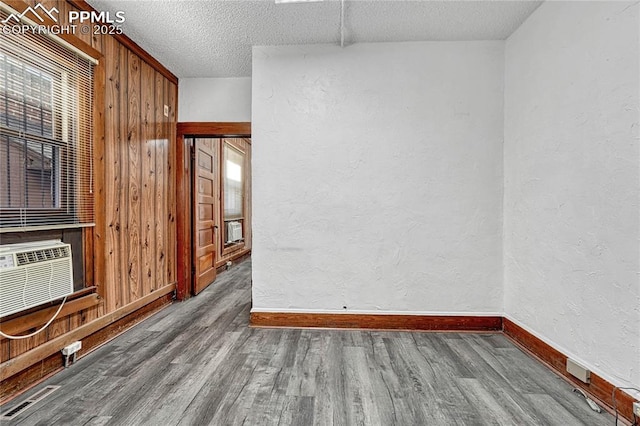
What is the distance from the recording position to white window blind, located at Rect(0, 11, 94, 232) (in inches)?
69.7

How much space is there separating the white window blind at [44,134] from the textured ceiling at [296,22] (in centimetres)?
64

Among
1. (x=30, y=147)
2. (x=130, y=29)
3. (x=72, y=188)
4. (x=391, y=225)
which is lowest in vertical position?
(x=391, y=225)

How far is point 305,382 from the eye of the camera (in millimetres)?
1976

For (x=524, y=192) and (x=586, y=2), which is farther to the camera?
(x=524, y=192)

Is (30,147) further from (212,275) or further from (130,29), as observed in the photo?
(212,275)

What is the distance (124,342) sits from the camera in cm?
256

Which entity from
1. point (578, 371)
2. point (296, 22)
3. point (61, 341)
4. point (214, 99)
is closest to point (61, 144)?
point (61, 341)

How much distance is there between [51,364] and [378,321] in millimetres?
2422

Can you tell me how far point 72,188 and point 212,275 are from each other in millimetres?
2618

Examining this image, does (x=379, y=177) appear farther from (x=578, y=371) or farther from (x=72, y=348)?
(x=72, y=348)

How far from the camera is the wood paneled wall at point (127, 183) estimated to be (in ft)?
7.90

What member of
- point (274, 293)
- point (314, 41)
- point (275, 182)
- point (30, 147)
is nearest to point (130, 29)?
point (30, 147)

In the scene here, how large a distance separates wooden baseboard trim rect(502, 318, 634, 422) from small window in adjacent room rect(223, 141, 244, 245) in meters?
4.62

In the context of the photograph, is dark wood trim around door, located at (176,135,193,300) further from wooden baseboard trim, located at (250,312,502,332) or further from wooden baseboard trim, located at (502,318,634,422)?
wooden baseboard trim, located at (502,318,634,422)
